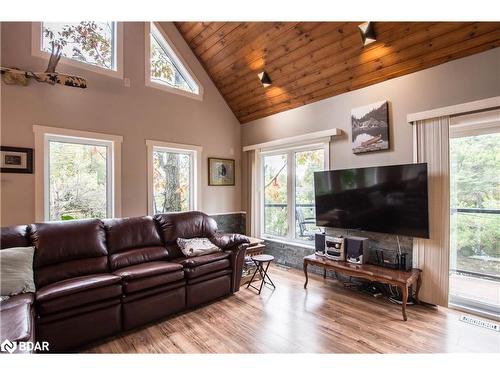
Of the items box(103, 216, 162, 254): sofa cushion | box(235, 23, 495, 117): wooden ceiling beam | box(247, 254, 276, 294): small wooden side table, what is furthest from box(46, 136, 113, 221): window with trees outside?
box(235, 23, 495, 117): wooden ceiling beam

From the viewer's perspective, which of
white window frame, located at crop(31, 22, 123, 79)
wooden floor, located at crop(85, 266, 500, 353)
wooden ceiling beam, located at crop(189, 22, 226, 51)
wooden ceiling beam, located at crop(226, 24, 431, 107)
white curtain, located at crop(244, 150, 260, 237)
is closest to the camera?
wooden floor, located at crop(85, 266, 500, 353)

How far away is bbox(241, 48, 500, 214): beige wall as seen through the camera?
2.56 m

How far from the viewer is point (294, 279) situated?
151 inches

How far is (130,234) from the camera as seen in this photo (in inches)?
121

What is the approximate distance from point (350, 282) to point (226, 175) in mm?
2877

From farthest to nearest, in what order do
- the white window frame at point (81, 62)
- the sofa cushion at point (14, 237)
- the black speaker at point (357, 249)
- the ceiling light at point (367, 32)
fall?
1. the black speaker at point (357, 249)
2. the white window frame at point (81, 62)
3. the ceiling light at point (367, 32)
4. the sofa cushion at point (14, 237)

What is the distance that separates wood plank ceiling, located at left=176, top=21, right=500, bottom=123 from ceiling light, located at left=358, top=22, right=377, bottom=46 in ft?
0.33

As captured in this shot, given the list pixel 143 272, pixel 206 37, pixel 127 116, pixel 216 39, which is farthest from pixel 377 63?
pixel 143 272

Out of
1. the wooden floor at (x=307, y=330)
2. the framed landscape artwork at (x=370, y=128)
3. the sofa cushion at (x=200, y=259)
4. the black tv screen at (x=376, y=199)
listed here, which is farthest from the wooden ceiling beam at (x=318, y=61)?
the wooden floor at (x=307, y=330)

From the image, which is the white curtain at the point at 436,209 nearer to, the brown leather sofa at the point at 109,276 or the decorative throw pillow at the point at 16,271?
the brown leather sofa at the point at 109,276

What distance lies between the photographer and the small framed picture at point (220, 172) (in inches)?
189

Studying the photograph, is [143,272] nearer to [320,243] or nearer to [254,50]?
[320,243]

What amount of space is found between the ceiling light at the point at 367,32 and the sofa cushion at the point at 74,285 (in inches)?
141

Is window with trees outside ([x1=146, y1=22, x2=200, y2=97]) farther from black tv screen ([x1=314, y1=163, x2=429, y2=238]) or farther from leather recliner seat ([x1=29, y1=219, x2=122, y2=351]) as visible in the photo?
black tv screen ([x1=314, y1=163, x2=429, y2=238])
